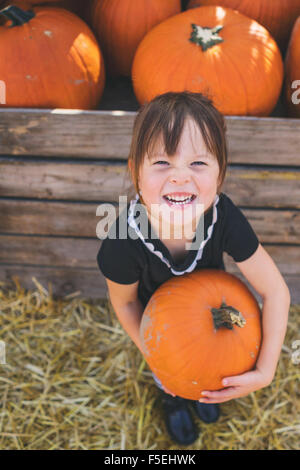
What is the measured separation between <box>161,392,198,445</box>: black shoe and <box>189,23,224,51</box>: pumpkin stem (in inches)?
45.3

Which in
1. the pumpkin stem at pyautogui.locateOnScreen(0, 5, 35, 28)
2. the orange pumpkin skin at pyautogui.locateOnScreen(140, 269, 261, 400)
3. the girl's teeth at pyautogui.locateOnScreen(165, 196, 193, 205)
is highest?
the pumpkin stem at pyautogui.locateOnScreen(0, 5, 35, 28)

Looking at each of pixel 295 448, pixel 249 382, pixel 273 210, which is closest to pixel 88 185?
pixel 273 210

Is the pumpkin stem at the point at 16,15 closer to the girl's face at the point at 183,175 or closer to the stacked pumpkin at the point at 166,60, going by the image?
the stacked pumpkin at the point at 166,60

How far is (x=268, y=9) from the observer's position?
4.87 ft

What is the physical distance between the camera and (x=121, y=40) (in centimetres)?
153

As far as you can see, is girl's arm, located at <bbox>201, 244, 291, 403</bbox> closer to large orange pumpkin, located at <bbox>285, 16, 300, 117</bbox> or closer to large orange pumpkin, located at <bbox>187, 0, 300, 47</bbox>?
large orange pumpkin, located at <bbox>285, 16, 300, 117</bbox>

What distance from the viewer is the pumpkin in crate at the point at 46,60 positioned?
4.22ft

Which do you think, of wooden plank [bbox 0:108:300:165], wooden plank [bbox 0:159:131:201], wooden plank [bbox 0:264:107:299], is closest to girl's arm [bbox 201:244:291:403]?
wooden plank [bbox 0:108:300:165]

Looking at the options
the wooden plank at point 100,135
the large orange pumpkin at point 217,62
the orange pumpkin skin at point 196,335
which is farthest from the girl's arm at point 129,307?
the large orange pumpkin at point 217,62

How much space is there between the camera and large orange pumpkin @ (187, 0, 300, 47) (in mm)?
1481

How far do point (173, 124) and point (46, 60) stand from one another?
26.0 inches

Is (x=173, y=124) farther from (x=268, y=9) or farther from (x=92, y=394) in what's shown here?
(x=92, y=394)

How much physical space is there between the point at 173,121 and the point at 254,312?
0.53 meters

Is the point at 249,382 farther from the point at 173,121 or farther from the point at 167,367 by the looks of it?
the point at 173,121
